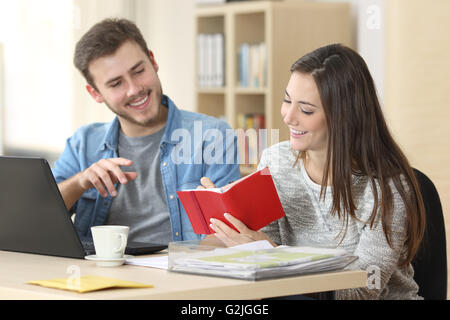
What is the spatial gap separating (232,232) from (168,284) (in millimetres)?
321

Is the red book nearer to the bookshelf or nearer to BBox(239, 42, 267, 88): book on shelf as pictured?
the bookshelf

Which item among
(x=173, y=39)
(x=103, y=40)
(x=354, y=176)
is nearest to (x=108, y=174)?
(x=103, y=40)

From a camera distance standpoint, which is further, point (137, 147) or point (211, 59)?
point (211, 59)

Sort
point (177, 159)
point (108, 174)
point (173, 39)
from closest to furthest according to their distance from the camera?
point (108, 174)
point (177, 159)
point (173, 39)

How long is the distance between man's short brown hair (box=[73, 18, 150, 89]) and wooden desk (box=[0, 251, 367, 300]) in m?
0.92

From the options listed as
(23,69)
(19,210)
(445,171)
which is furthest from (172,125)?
(23,69)

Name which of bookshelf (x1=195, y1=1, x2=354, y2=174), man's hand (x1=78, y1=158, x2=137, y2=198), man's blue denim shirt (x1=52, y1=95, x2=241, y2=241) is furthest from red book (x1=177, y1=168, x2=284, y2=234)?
bookshelf (x1=195, y1=1, x2=354, y2=174)

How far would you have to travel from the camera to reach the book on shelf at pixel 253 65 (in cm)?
354

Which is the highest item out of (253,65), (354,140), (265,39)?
(265,39)

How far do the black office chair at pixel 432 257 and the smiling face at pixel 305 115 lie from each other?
0.29 m

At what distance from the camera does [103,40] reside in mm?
2193

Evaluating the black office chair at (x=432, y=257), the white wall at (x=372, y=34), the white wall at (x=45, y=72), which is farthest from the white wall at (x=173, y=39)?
the black office chair at (x=432, y=257)

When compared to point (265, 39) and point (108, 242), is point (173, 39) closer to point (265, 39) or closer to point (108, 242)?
point (265, 39)

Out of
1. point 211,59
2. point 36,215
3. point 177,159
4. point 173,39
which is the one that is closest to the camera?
point 36,215
